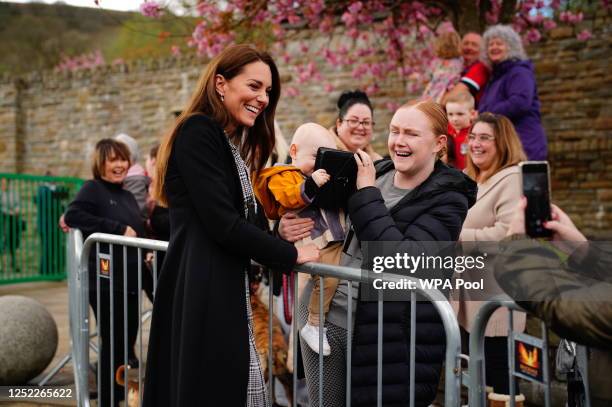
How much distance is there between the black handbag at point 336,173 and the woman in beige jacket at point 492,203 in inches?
46.8

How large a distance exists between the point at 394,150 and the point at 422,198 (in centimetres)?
24

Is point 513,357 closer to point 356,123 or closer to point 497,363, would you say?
point 497,363

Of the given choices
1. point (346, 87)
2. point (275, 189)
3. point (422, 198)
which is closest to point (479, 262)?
point (422, 198)

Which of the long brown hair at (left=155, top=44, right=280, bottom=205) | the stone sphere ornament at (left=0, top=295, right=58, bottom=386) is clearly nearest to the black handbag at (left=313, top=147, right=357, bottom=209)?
the long brown hair at (left=155, top=44, right=280, bottom=205)

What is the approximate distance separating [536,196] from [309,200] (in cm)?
104

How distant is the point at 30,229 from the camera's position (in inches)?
428

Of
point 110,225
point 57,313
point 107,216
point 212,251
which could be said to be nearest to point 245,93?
point 212,251

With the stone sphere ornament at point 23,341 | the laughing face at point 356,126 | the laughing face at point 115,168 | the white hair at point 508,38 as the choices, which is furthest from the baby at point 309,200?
the white hair at point 508,38

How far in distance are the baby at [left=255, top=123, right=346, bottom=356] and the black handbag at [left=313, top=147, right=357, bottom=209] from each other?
4 cm

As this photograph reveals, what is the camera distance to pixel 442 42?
20.7 ft

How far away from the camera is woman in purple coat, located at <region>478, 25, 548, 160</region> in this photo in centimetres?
584

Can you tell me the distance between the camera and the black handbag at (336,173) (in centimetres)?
271

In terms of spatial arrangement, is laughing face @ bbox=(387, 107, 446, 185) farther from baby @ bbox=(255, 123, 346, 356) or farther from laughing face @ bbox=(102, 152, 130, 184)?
laughing face @ bbox=(102, 152, 130, 184)

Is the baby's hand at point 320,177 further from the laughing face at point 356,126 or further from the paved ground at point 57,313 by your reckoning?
the paved ground at point 57,313
